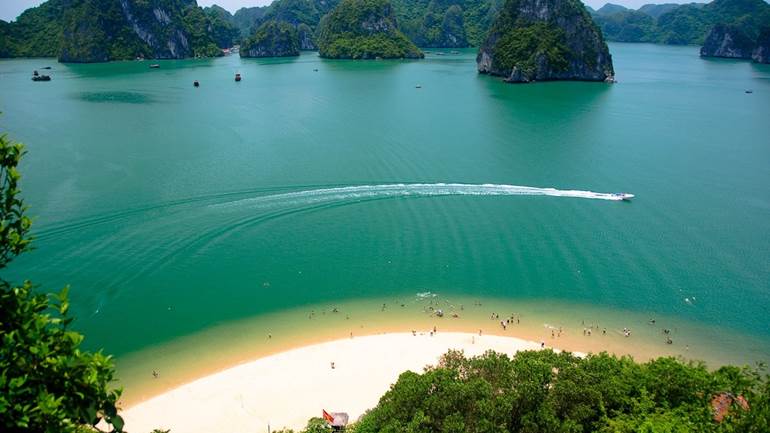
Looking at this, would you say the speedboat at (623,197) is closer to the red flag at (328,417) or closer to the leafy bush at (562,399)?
the leafy bush at (562,399)

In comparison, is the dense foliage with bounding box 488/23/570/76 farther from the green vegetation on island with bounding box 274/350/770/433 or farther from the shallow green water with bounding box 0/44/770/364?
the green vegetation on island with bounding box 274/350/770/433

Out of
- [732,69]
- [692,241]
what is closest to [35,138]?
[692,241]

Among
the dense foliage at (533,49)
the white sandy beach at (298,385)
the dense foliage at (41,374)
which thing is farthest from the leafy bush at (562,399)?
the dense foliage at (533,49)

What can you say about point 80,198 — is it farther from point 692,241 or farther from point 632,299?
point 692,241

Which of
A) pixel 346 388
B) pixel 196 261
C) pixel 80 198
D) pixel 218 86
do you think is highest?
pixel 218 86

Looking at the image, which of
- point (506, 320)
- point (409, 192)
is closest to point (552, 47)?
point (409, 192)

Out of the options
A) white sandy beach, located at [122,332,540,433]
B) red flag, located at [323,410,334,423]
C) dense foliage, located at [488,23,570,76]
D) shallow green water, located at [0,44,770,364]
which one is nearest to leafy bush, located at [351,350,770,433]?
red flag, located at [323,410,334,423]
